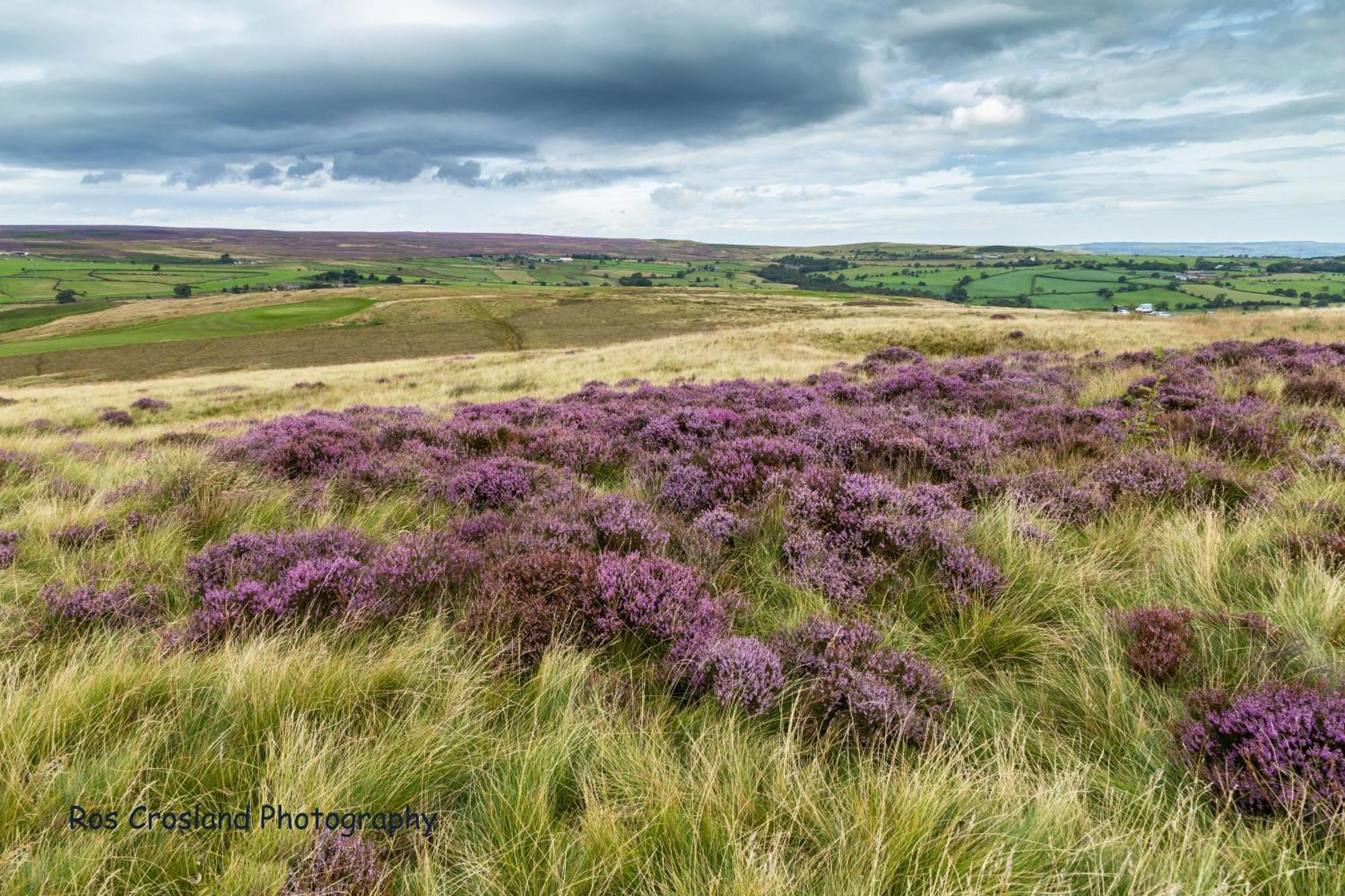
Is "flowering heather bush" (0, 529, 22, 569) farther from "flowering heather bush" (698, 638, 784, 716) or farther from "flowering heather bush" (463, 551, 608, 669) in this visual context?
"flowering heather bush" (698, 638, 784, 716)

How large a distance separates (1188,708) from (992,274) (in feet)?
565

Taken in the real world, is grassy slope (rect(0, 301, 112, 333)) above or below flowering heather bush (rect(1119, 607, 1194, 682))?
above

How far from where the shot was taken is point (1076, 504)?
4.76 meters

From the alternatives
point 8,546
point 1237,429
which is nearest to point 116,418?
point 8,546

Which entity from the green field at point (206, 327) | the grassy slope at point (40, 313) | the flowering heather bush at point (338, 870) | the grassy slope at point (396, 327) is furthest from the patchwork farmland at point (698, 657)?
the grassy slope at point (40, 313)

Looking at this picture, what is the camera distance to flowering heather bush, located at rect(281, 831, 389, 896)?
1687 millimetres

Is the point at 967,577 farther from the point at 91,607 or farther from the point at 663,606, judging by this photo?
the point at 91,607

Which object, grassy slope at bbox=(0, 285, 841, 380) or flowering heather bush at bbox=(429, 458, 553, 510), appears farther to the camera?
grassy slope at bbox=(0, 285, 841, 380)

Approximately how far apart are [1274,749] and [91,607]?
18.0ft

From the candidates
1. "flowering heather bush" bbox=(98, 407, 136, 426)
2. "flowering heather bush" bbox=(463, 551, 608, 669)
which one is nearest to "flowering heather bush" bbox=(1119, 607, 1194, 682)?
"flowering heather bush" bbox=(463, 551, 608, 669)

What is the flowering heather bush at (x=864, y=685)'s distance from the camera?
242cm

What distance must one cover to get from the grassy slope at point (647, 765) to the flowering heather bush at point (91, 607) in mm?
144

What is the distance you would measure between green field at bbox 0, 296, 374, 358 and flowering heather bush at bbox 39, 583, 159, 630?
76.5 meters

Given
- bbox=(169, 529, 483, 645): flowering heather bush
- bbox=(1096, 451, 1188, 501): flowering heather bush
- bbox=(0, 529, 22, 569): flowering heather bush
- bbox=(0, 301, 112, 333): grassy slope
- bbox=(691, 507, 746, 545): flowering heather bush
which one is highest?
Result: bbox=(0, 301, 112, 333): grassy slope
